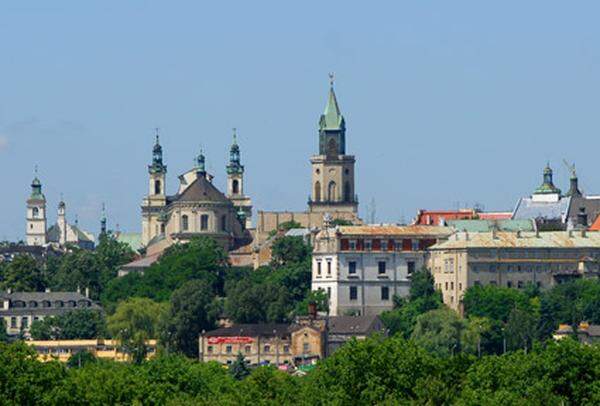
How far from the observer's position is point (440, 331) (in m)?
189

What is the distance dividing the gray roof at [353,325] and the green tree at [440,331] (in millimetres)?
3003

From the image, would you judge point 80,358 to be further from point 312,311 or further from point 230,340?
point 312,311

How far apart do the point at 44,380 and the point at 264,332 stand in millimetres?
74185

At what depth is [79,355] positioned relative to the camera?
189 m

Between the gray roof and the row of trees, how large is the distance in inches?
2225

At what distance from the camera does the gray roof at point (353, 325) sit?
194 metres

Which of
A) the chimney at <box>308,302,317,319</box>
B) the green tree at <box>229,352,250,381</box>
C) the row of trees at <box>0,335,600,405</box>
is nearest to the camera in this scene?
the row of trees at <box>0,335,600,405</box>

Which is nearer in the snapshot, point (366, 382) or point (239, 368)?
point (366, 382)

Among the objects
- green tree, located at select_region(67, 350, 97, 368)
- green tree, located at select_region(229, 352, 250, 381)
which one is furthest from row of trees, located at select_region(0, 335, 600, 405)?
green tree, located at select_region(67, 350, 97, 368)

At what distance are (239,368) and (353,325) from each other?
1983cm

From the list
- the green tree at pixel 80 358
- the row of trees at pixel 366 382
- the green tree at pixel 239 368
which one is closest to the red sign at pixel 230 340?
the green tree at pixel 80 358

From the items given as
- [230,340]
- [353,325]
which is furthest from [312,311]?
[230,340]

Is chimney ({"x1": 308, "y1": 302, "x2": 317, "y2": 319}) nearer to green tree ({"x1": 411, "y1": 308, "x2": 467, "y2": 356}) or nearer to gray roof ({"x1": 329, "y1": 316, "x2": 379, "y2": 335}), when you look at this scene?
gray roof ({"x1": 329, "y1": 316, "x2": 379, "y2": 335})

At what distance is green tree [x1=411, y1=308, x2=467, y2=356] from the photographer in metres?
186
